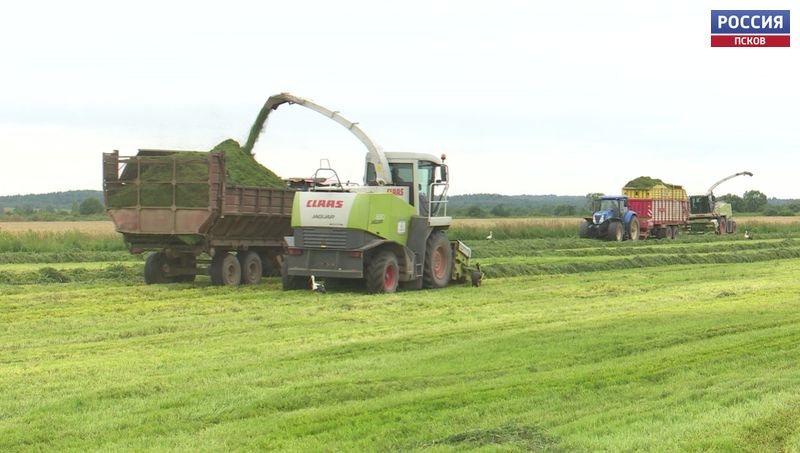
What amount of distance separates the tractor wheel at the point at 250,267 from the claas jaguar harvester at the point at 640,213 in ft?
82.8

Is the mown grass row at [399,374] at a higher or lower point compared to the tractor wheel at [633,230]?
lower

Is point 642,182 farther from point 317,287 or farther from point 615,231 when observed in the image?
point 317,287

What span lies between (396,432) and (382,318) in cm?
760

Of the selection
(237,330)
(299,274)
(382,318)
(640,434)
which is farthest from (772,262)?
(640,434)

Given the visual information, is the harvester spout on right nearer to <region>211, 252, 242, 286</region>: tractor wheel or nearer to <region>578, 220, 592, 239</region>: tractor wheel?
<region>578, 220, 592, 239</region>: tractor wheel

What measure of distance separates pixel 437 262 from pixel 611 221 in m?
24.4

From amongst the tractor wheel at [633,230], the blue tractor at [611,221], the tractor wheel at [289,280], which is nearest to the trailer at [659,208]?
the tractor wheel at [633,230]

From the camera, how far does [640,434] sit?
24.2 feet

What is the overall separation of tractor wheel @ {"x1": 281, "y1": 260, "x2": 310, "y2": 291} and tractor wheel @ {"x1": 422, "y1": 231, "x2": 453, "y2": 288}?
2.50m

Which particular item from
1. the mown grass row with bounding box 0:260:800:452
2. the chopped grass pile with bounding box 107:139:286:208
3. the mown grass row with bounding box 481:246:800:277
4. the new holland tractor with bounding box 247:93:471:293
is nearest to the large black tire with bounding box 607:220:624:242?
the mown grass row with bounding box 481:246:800:277

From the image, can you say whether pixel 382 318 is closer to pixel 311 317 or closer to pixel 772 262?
pixel 311 317

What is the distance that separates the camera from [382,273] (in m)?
19.2

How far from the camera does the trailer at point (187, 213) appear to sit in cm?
1966

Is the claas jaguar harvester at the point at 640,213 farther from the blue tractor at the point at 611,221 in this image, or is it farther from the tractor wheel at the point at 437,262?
the tractor wheel at the point at 437,262
